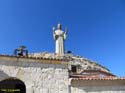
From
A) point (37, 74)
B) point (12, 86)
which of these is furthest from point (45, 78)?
point (12, 86)

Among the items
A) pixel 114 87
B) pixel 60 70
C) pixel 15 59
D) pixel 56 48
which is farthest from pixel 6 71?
pixel 56 48

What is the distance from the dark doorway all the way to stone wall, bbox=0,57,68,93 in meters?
1.22

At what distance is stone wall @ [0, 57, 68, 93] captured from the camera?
15859 mm

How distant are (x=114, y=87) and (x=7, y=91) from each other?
6.38 m

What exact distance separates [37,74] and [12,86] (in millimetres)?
2751

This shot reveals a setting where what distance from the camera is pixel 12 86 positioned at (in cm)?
1830

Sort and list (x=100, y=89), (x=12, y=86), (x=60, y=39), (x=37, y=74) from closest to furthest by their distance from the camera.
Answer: (x=37, y=74) → (x=100, y=89) → (x=12, y=86) → (x=60, y=39)

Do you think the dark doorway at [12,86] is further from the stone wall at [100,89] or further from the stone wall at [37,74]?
the stone wall at [100,89]

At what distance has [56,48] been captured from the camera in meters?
31.0

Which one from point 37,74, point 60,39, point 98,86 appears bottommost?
point 98,86

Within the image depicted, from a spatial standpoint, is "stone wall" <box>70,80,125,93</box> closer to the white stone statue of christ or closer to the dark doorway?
the dark doorway

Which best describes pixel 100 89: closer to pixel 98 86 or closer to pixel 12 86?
pixel 98 86

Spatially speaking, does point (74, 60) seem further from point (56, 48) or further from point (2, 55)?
point (2, 55)

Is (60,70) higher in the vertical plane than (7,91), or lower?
higher
